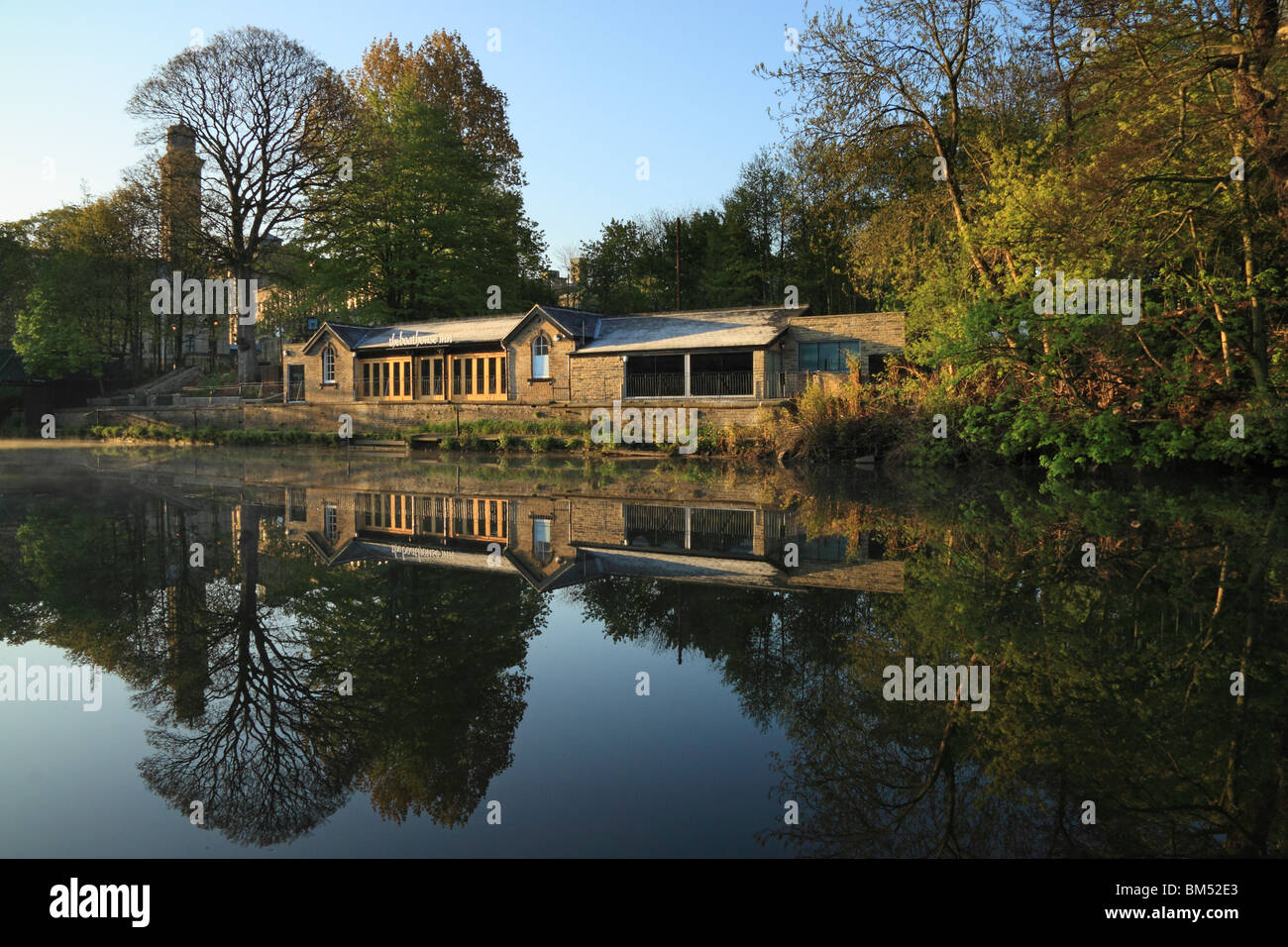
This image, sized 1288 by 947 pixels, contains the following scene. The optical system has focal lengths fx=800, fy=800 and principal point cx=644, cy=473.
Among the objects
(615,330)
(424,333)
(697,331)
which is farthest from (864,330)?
(424,333)

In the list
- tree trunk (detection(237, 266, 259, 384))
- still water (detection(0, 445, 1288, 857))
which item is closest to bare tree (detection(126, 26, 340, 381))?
tree trunk (detection(237, 266, 259, 384))

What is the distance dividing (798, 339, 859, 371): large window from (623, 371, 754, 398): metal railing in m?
2.25

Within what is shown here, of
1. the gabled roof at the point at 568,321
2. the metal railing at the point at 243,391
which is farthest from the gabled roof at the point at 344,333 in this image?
the gabled roof at the point at 568,321

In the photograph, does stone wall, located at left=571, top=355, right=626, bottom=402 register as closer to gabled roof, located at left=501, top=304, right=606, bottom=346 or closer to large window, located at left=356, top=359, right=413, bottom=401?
gabled roof, located at left=501, top=304, right=606, bottom=346

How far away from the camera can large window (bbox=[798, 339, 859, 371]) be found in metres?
30.1

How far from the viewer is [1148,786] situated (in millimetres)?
Answer: 3592

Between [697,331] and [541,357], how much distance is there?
7.21 metres

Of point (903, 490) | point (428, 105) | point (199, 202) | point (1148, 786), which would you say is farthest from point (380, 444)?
point (1148, 786)

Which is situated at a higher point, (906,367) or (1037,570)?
Result: (906,367)

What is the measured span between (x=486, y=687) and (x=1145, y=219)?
16483 millimetres

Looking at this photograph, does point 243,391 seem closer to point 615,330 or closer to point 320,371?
point 320,371

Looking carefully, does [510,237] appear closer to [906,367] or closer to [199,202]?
[199,202]

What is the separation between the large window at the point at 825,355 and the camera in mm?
30109

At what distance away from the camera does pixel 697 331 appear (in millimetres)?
31859
